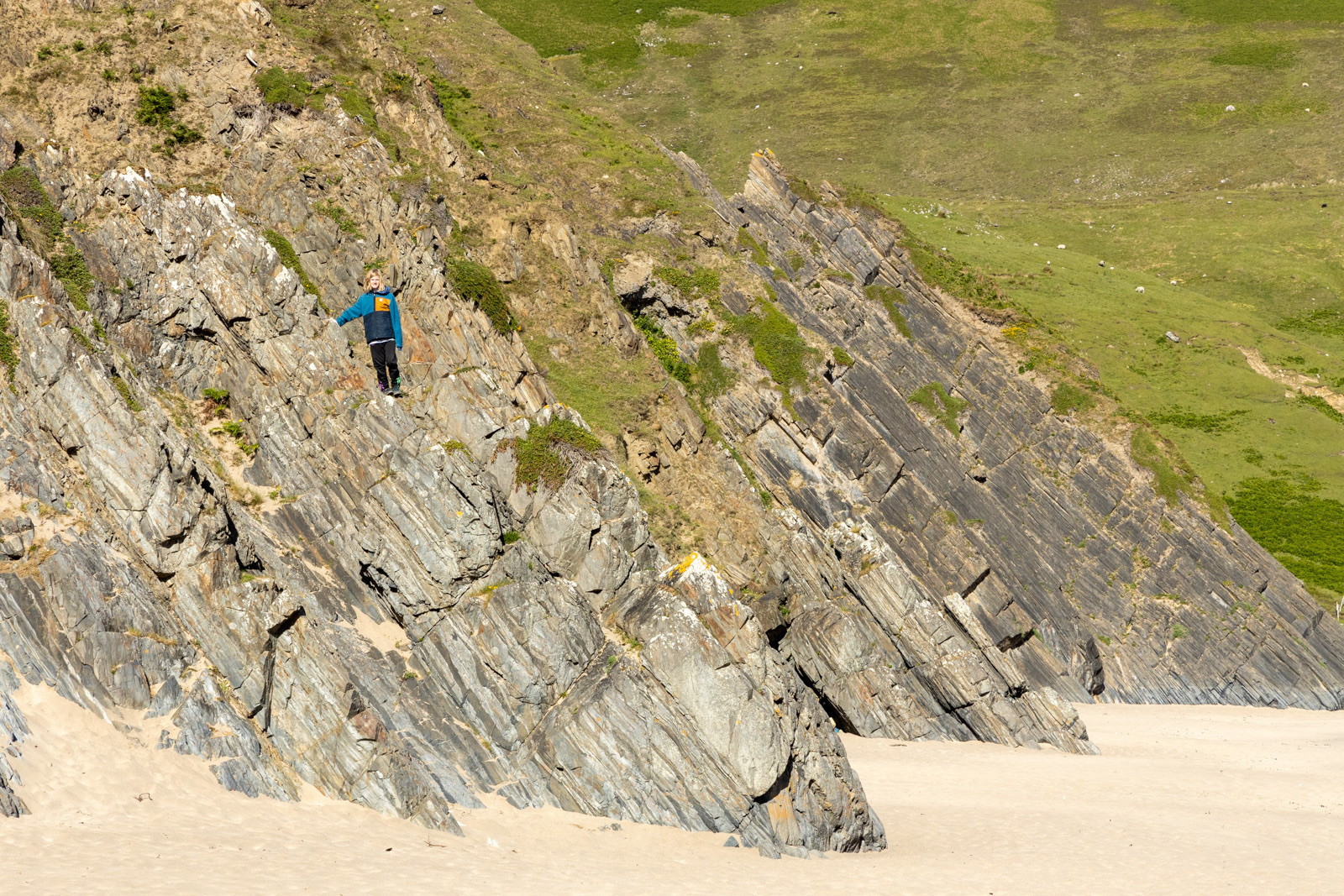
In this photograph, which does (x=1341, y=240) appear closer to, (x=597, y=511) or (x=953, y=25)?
(x=953, y=25)

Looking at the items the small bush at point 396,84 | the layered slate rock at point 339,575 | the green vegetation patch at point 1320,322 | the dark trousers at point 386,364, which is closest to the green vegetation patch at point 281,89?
the small bush at point 396,84

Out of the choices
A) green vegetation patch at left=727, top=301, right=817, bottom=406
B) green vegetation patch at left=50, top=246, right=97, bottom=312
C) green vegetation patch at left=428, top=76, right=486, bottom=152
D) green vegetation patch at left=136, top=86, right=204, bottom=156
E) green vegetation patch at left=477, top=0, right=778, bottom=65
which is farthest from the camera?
green vegetation patch at left=477, top=0, right=778, bottom=65

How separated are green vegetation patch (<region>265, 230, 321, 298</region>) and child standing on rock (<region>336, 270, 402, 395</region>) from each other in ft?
4.41

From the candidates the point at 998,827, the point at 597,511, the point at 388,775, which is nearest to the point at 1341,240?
the point at 998,827

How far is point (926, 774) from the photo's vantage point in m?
31.2

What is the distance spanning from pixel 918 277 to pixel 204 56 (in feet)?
118

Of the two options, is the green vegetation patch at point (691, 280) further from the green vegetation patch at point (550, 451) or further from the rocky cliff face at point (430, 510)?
the green vegetation patch at point (550, 451)

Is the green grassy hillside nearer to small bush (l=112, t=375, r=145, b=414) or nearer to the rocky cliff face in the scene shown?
the rocky cliff face

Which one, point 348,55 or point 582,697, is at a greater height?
point 348,55

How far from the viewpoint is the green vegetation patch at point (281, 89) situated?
102 feet

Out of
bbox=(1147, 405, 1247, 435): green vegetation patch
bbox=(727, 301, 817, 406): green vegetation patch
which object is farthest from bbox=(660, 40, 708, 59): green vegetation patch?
bbox=(727, 301, 817, 406): green vegetation patch

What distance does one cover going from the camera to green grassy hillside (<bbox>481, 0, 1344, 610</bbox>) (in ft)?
194

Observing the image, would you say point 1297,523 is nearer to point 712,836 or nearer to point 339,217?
point 712,836

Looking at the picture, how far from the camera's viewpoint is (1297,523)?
50.4 metres
